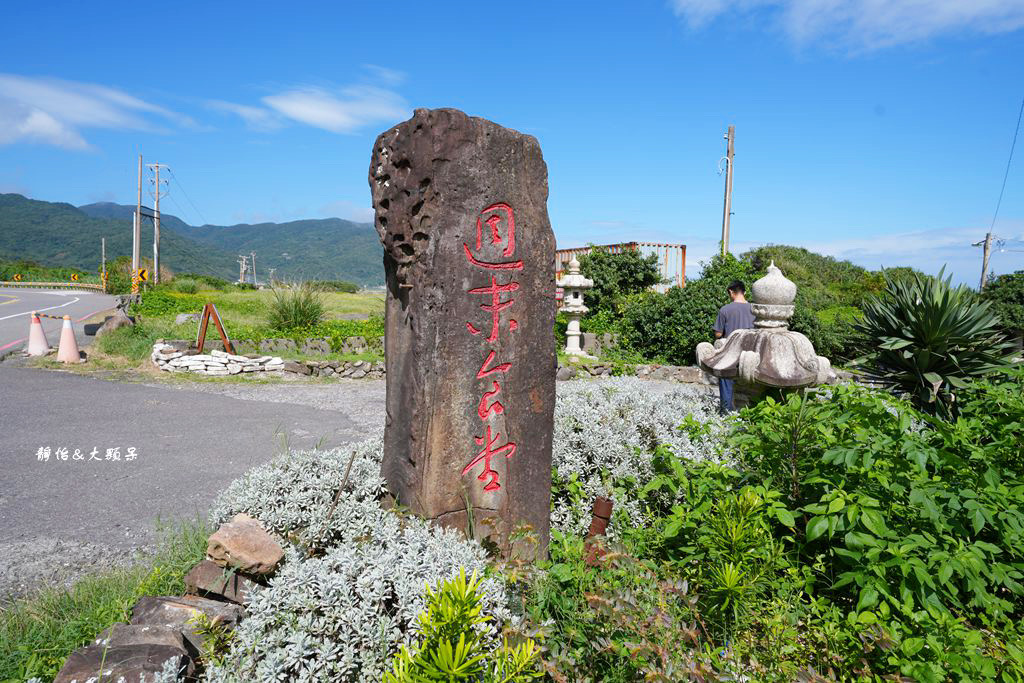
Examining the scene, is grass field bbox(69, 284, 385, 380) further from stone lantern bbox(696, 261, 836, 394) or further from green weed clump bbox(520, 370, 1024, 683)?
green weed clump bbox(520, 370, 1024, 683)

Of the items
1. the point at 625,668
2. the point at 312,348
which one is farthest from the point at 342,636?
the point at 312,348

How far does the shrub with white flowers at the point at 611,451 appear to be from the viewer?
3.68m

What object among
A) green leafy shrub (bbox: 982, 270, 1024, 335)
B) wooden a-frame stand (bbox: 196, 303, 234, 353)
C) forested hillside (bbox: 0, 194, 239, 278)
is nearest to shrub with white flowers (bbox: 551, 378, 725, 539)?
wooden a-frame stand (bbox: 196, 303, 234, 353)

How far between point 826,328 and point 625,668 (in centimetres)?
1264

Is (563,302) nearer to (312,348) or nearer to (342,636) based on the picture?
(312,348)

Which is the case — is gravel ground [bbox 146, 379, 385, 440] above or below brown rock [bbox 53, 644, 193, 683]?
below

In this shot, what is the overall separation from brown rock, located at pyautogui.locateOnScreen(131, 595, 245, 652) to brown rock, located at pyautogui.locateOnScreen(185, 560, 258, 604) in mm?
94

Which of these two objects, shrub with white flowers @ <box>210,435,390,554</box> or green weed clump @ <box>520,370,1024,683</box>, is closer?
green weed clump @ <box>520,370,1024,683</box>

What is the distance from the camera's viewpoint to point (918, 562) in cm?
227

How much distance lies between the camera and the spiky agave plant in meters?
5.32

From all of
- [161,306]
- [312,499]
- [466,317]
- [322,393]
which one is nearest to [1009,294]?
[322,393]

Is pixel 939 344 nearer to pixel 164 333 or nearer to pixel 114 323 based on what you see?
pixel 164 333

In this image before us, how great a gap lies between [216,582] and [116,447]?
446 centimetres

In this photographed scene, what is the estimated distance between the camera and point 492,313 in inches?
123
